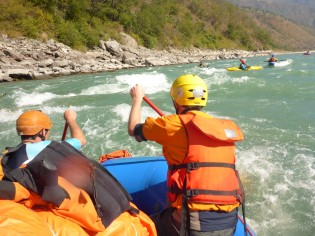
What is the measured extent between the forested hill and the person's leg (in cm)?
2433

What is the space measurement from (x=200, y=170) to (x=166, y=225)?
0.53m

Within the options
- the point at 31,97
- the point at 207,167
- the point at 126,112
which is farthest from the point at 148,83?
the point at 207,167

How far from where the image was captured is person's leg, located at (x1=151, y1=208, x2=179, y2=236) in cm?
208

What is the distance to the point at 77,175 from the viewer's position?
1.75 metres

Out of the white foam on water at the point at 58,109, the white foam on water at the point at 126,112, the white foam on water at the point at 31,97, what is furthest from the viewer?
the white foam on water at the point at 31,97

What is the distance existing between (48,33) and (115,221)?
27269 millimetres

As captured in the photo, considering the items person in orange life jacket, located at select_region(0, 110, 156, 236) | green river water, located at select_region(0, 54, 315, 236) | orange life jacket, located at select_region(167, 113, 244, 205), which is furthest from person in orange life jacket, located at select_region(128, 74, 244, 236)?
green river water, located at select_region(0, 54, 315, 236)

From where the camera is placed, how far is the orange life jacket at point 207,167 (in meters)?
1.84

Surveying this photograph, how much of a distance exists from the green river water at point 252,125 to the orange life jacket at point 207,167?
1.99 meters

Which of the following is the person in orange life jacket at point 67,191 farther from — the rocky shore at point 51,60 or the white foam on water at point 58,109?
the rocky shore at point 51,60

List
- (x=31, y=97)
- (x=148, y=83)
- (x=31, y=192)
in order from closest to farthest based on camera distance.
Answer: (x=31, y=192) < (x=31, y=97) < (x=148, y=83)

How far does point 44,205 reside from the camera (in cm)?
161

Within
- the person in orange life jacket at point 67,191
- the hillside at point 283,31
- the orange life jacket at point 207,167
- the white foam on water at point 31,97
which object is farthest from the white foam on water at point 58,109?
the hillside at point 283,31

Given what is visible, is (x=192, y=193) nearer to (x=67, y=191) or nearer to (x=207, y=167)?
(x=207, y=167)
